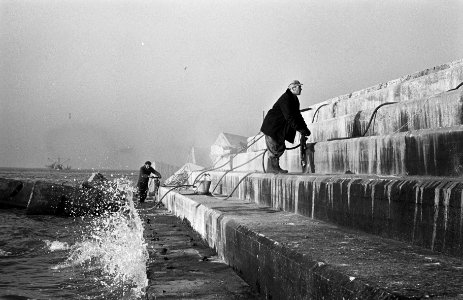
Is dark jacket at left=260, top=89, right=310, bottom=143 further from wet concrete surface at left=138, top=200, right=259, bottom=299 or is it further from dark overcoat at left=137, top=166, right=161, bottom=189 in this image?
dark overcoat at left=137, top=166, right=161, bottom=189

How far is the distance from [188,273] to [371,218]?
6.35ft

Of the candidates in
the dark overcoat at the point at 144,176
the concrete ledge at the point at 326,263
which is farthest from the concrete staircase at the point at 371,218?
the dark overcoat at the point at 144,176

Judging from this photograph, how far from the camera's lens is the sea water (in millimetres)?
4969

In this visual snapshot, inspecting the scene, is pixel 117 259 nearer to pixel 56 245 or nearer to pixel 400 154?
pixel 56 245

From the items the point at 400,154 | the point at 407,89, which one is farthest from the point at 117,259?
the point at 407,89

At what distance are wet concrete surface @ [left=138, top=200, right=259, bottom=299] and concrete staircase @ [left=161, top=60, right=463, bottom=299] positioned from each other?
17 cm

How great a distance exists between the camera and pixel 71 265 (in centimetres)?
673

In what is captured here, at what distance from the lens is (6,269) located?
678cm

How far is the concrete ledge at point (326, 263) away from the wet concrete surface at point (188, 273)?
0.17 metres

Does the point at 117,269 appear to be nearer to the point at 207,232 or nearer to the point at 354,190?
the point at 207,232

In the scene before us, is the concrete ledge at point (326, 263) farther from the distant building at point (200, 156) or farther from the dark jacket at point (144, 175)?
the distant building at point (200, 156)

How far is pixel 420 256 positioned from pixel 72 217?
1481cm

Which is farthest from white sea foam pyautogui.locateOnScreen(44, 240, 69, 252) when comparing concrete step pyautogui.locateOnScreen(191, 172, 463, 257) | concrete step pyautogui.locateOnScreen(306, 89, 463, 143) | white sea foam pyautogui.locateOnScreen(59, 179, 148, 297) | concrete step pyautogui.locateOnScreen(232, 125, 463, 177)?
concrete step pyautogui.locateOnScreen(306, 89, 463, 143)

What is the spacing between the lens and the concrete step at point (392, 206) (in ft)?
8.72
